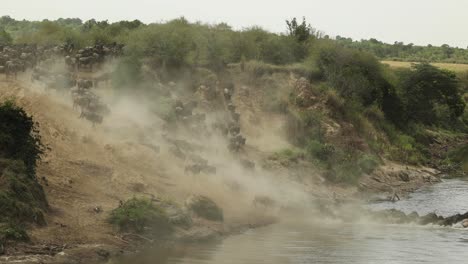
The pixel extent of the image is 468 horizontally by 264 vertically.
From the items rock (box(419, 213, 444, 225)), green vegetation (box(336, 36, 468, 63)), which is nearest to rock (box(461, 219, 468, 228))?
rock (box(419, 213, 444, 225))

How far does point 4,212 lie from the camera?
20000mm

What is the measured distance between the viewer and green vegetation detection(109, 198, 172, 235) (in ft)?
74.9

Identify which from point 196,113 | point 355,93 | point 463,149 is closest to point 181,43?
point 196,113

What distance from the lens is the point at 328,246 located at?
78.6 feet

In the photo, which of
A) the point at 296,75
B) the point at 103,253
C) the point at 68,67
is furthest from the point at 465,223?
the point at 296,75

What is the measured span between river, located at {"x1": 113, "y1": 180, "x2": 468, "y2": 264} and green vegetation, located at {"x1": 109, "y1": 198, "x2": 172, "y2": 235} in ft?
3.64

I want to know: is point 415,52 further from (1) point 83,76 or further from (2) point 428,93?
(1) point 83,76

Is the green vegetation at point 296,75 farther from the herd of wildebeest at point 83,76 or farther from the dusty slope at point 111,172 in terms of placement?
the dusty slope at point 111,172

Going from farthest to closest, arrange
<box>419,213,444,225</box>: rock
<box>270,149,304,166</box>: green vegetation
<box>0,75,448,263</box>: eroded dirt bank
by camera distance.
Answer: <box>270,149,304,166</box>: green vegetation, <box>419,213,444,225</box>: rock, <box>0,75,448,263</box>: eroded dirt bank

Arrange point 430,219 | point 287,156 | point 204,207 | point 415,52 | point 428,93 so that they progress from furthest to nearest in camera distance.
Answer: point 415,52
point 428,93
point 287,156
point 430,219
point 204,207

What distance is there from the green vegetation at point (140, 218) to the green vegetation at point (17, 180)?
226 centimetres

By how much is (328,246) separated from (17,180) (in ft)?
32.2

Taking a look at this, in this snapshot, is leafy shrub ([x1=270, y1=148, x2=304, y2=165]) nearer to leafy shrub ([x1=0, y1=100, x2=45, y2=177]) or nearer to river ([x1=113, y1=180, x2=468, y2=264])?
river ([x1=113, y1=180, x2=468, y2=264])

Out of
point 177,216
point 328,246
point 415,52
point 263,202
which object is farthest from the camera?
point 415,52
